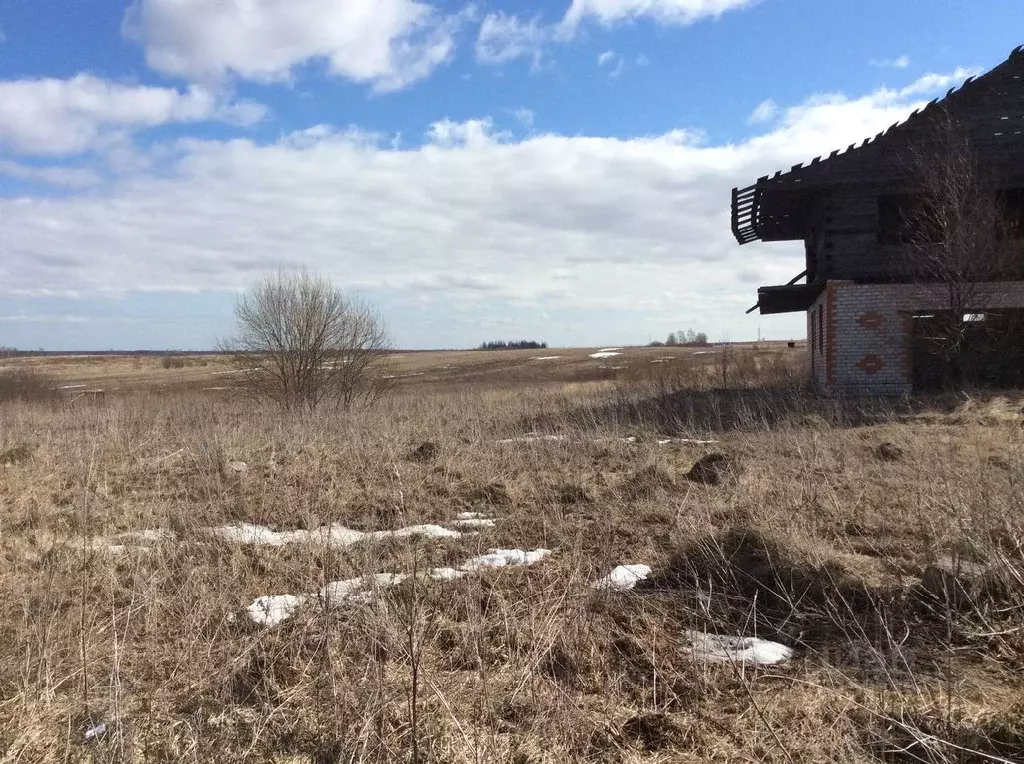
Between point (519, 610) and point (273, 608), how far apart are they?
1602mm

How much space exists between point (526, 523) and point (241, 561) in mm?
2567

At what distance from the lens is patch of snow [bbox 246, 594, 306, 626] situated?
4348 mm

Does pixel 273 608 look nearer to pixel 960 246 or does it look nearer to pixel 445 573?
pixel 445 573

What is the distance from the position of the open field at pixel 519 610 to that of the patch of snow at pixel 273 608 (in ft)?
0.11

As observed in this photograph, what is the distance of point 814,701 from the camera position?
3.32 m

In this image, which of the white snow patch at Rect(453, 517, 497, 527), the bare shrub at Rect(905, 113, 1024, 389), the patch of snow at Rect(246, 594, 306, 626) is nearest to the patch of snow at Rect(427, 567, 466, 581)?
the patch of snow at Rect(246, 594, 306, 626)

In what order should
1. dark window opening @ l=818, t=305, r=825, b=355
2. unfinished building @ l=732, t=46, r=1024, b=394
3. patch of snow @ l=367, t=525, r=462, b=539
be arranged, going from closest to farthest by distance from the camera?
patch of snow @ l=367, t=525, r=462, b=539 < unfinished building @ l=732, t=46, r=1024, b=394 < dark window opening @ l=818, t=305, r=825, b=355

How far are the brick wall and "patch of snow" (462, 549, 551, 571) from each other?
10.8 metres

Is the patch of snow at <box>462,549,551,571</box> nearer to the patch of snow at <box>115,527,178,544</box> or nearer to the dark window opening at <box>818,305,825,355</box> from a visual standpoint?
the patch of snow at <box>115,527,178,544</box>

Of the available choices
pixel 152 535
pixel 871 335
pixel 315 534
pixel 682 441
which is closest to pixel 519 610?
pixel 315 534

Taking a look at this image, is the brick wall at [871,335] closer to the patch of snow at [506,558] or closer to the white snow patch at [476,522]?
the white snow patch at [476,522]

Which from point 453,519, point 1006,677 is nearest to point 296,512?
point 453,519

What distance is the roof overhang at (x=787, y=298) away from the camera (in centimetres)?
1546

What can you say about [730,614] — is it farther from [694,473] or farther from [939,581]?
[694,473]
